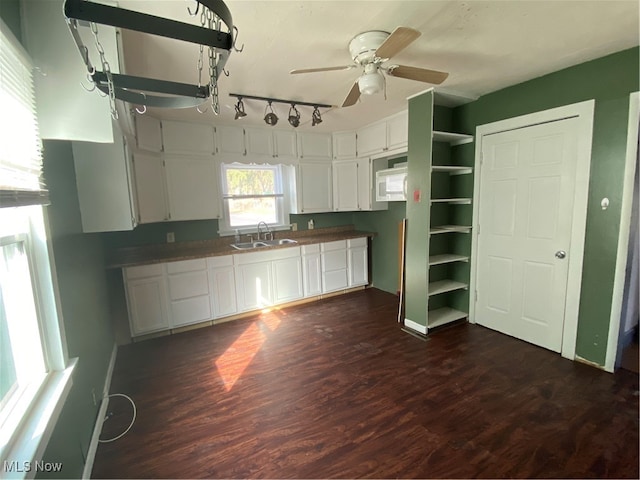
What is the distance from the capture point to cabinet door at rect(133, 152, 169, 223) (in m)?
3.04

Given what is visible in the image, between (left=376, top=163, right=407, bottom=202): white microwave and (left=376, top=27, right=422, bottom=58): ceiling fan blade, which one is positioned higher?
(left=376, top=27, right=422, bottom=58): ceiling fan blade

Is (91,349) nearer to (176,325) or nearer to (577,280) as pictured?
(176,325)

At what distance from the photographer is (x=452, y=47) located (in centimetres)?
202

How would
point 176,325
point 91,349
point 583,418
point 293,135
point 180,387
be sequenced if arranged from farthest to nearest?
Result: point 293,135, point 176,325, point 180,387, point 91,349, point 583,418

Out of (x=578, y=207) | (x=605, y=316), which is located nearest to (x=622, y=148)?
(x=578, y=207)

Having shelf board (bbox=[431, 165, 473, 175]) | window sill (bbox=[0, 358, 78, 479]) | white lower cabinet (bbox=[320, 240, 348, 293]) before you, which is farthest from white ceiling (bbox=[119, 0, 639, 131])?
white lower cabinet (bbox=[320, 240, 348, 293])

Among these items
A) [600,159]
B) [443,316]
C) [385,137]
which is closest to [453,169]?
[385,137]

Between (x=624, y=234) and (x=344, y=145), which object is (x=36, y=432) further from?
(x=344, y=145)

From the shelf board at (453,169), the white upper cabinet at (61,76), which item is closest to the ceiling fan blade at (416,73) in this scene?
the shelf board at (453,169)

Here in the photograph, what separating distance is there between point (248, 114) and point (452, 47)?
84.1 inches

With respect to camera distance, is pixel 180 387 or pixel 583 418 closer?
pixel 583 418

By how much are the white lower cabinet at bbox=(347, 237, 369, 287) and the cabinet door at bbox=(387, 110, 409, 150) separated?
1469 millimetres

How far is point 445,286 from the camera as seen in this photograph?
3281 mm

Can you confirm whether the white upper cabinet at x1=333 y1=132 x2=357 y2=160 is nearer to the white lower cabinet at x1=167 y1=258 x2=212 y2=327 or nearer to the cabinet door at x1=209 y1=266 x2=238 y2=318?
the cabinet door at x1=209 y1=266 x2=238 y2=318
